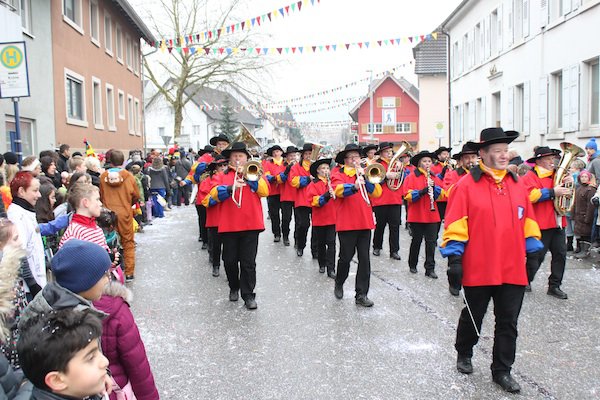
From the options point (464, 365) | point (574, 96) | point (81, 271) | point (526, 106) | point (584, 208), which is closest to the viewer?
point (81, 271)

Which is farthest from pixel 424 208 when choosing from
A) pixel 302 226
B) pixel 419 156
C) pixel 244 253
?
pixel 244 253

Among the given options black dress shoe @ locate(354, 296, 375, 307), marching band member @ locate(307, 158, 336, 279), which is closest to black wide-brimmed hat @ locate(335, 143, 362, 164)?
marching band member @ locate(307, 158, 336, 279)

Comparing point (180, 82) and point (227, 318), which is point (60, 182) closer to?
point (227, 318)

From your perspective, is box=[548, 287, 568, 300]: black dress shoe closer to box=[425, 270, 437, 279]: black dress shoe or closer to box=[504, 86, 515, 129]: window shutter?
box=[425, 270, 437, 279]: black dress shoe

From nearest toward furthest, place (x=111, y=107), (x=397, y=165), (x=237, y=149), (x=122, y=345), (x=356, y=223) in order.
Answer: (x=122, y=345) → (x=237, y=149) → (x=356, y=223) → (x=397, y=165) → (x=111, y=107)

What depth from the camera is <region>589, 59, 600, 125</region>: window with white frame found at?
1491cm

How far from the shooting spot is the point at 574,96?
15672 mm

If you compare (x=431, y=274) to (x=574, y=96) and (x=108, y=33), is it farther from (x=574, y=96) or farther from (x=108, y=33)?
(x=108, y=33)

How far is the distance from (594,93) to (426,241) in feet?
29.9

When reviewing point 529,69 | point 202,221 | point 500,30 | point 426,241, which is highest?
point 500,30

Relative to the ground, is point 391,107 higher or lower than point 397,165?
higher

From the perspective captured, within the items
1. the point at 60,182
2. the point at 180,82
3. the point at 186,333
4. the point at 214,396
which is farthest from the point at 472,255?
the point at 180,82

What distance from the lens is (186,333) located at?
612 cm

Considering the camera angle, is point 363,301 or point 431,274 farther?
point 431,274
